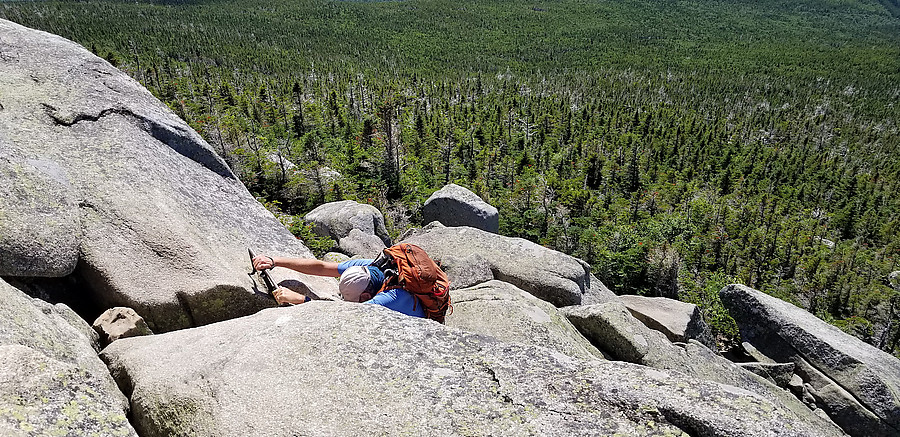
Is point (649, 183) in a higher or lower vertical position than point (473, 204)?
lower

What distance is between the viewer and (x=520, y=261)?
443 inches

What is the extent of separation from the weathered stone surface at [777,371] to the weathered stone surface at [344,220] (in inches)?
469

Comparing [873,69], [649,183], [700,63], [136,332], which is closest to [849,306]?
[649,183]

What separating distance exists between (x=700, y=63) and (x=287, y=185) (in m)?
128

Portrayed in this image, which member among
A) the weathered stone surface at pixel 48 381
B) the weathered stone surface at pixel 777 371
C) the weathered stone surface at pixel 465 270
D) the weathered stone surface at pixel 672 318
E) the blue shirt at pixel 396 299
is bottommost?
the weathered stone surface at pixel 777 371

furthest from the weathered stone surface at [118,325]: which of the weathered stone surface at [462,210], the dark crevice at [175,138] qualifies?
the weathered stone surface at [462,210]

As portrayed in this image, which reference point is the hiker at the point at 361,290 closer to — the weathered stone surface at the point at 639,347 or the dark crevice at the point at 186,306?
the dark crevice at the point at 186,306

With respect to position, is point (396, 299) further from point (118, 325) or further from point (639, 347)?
point (639, 347)

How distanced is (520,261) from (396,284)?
16.3 ft

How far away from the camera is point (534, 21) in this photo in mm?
172750

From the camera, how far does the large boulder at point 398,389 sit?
3.92 m

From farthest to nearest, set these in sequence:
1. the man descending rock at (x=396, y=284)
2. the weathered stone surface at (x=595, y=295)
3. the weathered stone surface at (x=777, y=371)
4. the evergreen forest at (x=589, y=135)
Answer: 1. the evergreen forest at (x=589, y=135)
2. the weathered stone surface at (x=777, y=371)
3. the weathered stone surface at (x=595, y=295)
4. the man descending rock at (x=396, y=284)

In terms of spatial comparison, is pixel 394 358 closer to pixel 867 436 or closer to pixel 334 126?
pixel 867 436

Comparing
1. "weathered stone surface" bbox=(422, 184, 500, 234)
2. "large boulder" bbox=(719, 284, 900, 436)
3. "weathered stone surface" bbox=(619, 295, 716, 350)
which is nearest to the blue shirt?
"weathered stone surface" bbox=(619, 295, 716, 350)
